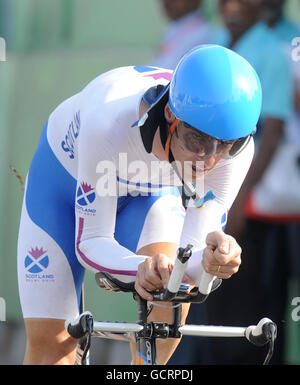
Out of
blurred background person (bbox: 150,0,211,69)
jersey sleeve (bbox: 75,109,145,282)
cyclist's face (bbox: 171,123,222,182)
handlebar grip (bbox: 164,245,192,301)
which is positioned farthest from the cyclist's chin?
blurred background person (bbox: 150,0,211,69)

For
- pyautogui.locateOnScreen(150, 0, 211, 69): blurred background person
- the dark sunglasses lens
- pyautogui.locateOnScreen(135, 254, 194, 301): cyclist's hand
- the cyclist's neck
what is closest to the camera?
pyautogui.locateOnScreen(135, 254, 194, 301): cyclist's hand

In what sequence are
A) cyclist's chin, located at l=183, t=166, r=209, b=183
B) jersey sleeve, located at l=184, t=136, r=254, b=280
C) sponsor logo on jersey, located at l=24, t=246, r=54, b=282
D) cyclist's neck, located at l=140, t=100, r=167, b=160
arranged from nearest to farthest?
cyclist's chin, located at l=183, t=166, r=209, b=183 < cyclist's neck, located at l=140, t=100, r=167, b=160 < jersey sleeve, located at l=184, t=136, r=254, b=280 < sponsor logo on jersey, located at l=24, t=246, r=54, b=282

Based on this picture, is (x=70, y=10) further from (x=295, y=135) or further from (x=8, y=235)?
(x=295, y=135)

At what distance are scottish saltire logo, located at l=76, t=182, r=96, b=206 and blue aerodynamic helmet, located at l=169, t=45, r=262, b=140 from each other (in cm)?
60

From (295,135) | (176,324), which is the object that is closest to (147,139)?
(176,324)

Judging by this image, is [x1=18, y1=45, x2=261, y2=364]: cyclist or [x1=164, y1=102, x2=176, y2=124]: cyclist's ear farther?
[x1=164, y1=102, x2=176, y2=124]: cyclist's ear

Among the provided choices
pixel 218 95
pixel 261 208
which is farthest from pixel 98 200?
pixel 261 208

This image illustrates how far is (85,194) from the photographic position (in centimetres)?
439

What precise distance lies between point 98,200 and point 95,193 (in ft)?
0.11

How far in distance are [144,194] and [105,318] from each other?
4.31 meters

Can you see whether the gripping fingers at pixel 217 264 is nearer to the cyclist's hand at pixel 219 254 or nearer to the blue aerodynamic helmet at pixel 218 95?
the cyclist's hand at pixel 219 254

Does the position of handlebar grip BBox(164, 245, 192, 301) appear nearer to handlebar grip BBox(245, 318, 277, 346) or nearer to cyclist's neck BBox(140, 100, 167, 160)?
handlebar grip BBox(245, 318, 277, 346)

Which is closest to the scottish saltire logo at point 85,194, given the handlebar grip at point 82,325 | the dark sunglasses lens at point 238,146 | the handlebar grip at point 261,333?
the dark sunglasses lens at point 238,146

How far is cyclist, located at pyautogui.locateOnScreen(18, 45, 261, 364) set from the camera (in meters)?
3.92
